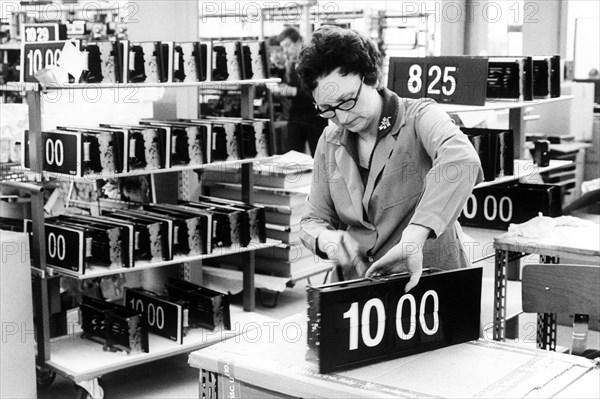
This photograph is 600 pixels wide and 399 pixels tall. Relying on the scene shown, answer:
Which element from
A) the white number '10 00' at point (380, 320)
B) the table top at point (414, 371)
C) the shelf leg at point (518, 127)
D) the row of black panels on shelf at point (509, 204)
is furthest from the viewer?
the shelf leg at point (518, 127)

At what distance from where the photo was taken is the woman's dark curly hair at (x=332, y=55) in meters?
2.54

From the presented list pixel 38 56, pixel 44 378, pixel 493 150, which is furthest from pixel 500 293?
pixel 38 56

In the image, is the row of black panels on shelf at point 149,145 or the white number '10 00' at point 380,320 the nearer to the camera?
the white number '10 00' at point 380,320

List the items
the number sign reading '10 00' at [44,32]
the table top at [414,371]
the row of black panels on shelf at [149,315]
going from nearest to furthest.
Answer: the table top at [414,371] < the row of black panels on shelf at [149,315] < the number sign reading '10 00' at [44,32]

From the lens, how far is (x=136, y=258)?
4594 millimetres

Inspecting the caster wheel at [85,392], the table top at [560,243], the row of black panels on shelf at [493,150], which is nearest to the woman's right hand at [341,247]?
the table top at [560,243]

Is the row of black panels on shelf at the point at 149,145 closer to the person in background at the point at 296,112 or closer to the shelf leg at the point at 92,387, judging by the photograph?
the shelf leg at the point at 92,387

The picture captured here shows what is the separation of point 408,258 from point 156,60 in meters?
2.83

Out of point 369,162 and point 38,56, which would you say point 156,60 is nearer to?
point 38,56

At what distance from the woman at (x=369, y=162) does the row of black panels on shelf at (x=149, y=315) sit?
1889mm

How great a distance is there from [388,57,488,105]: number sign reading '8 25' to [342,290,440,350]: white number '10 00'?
8.59 feet

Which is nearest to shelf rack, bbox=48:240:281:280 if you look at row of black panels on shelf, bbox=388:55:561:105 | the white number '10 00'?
row of black panels on shelf, bbox=388:55:561:105

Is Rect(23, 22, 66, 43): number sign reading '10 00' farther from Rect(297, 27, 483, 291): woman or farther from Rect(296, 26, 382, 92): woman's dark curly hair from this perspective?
Rect(296, 26, 382, 92): woman's dark curly hair

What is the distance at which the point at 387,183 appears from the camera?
2.66 meters
